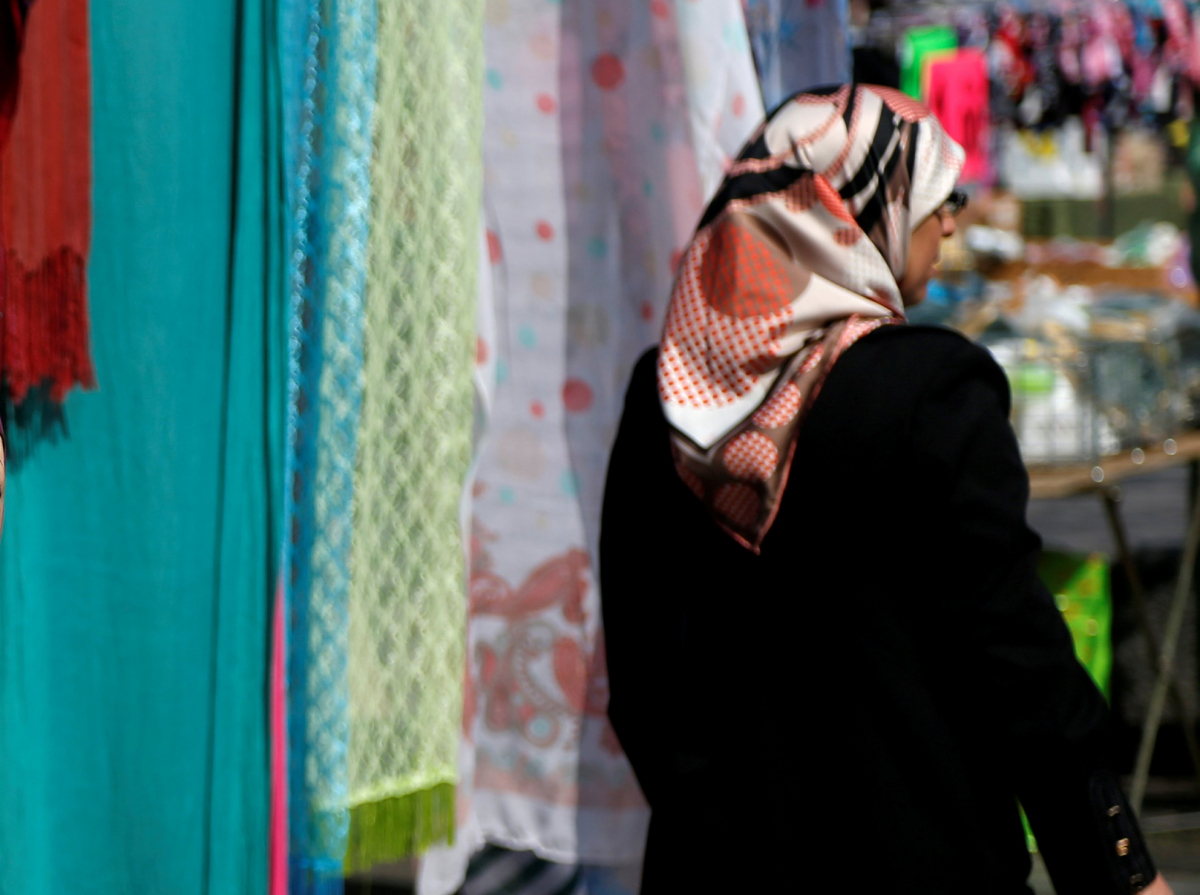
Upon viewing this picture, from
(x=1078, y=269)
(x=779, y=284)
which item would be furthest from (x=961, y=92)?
(x=779, y=284)

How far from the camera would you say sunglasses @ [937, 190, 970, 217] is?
1.69 meters

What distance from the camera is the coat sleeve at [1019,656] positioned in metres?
1.42

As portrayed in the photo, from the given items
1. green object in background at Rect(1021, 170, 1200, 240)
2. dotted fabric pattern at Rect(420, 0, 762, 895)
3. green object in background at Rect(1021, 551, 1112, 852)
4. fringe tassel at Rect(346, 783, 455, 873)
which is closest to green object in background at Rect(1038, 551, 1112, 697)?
green object in background at Rect(1021, 551, 1112, 852)

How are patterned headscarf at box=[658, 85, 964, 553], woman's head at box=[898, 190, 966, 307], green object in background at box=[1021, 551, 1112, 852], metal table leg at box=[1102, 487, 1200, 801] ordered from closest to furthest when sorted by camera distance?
1. patterned headscarf at box=[658, 85, 964, 553]
2. woman's head at box=[898, 190, 966, 307]
3. green object in background at box=[1021, 551, 1112, 852]
4. metal table leg at box=[1102, 487, 1200, 801]

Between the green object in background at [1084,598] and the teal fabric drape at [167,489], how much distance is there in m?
2.58

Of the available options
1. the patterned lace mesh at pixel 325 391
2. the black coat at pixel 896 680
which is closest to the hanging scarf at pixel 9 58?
the patterned lace mesh at pixel 325 391

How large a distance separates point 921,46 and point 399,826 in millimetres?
4508

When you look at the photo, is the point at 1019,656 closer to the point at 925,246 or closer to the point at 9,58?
the point at 925,246

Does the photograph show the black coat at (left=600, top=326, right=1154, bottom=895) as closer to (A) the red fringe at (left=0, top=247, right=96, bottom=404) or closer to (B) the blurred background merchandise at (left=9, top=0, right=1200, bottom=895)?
(B) the blurred background merchandise at (left=9, top=0, right=1200, bottom=895)

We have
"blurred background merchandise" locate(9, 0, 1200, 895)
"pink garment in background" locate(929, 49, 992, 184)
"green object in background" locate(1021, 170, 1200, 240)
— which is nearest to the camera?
"blurred background merchandise" locate(9, 0, 1200, 895)

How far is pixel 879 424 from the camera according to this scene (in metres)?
1.45

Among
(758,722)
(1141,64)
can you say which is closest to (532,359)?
(758,722)

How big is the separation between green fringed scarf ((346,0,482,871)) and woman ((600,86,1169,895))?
268 mm

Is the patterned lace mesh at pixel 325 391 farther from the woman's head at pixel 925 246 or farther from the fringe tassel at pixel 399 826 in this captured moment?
the woman's head at pixel 925 246
